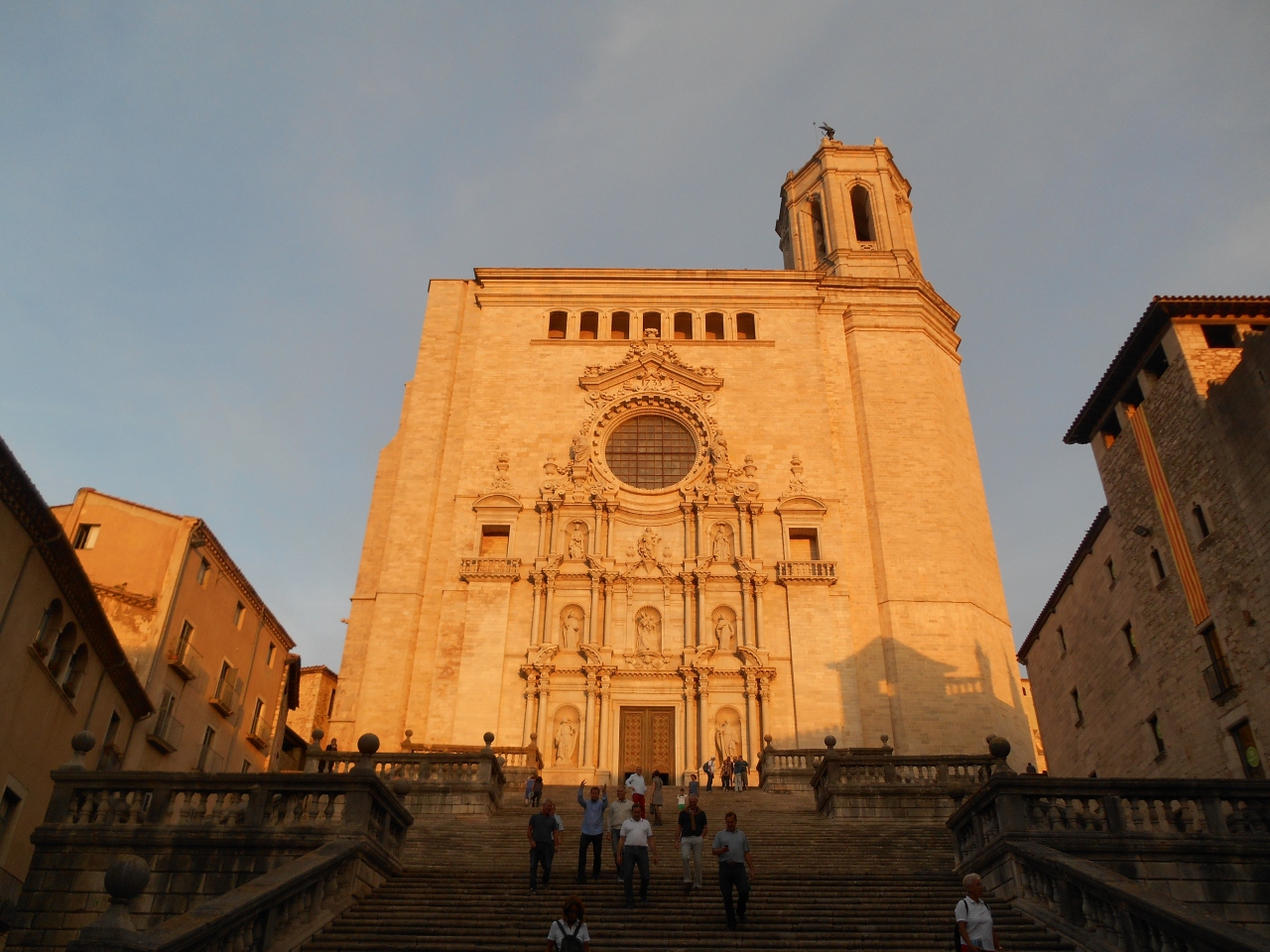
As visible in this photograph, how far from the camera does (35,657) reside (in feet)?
57.2

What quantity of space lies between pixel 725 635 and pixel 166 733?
14.0 m

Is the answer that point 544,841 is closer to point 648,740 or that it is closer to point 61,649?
point 61,649

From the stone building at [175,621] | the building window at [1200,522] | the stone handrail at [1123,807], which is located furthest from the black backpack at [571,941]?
the building window at [1200,522]

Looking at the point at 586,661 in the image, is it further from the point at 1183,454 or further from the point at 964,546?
the point at 1183,454

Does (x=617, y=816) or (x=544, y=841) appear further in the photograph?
(x=617, y=816)

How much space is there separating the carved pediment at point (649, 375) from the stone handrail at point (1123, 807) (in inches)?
863

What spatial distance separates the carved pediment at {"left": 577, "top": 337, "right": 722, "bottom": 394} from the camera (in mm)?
32719

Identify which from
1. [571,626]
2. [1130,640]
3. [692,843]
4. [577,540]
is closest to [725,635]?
[571,626]

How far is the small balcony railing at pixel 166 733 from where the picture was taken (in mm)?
23953

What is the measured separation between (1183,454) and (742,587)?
11.3 metres

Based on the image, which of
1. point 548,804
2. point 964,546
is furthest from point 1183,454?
point 548,804

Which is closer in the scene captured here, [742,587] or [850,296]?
[742,587]

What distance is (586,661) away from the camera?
1079 inches

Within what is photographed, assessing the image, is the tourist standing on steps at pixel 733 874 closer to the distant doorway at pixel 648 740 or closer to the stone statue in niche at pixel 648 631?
the distant doorway at pixel 648 740
